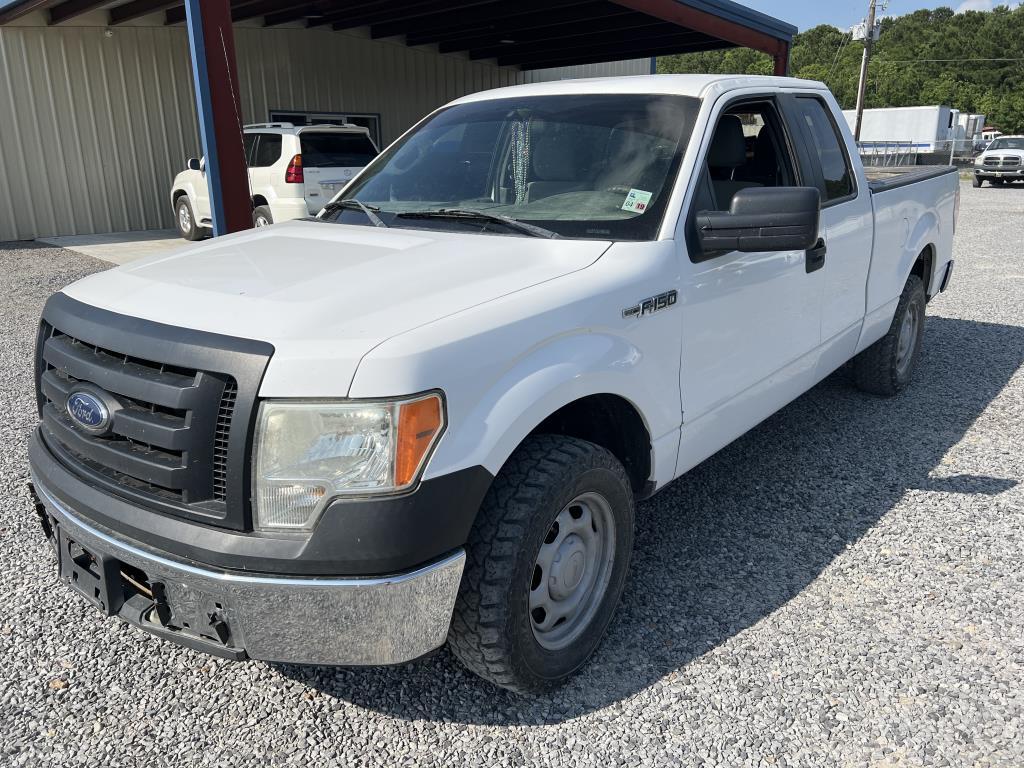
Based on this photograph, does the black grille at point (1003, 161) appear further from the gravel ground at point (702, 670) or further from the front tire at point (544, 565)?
the front tire at point (544, 565)

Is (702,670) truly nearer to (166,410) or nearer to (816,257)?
(166,410)

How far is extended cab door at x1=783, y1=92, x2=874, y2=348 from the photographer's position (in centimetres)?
399

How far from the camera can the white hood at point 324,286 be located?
2.05 m

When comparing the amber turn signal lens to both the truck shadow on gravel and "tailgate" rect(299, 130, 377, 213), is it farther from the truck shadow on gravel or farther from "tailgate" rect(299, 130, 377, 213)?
"tailgate" rect(299, 130, 377, 213)

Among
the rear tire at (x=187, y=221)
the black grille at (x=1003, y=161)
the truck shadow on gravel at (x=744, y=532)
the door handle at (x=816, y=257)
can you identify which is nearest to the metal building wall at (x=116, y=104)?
the rear tire at (x=187, y=221)

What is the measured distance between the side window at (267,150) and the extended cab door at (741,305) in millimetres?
9578

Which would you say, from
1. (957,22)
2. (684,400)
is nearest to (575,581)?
(684,400)

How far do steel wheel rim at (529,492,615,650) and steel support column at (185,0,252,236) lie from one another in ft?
19.4

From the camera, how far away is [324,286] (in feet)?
7.97

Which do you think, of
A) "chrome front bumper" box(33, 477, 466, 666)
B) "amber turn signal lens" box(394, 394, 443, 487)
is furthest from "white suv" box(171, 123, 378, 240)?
"amber turn signal lens" box(394, 394, 443, 487)

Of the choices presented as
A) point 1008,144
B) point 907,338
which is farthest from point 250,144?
point 1008,144

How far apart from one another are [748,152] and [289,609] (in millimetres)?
3026

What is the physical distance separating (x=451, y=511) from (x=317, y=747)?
91cm

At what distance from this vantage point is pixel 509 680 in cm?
244
